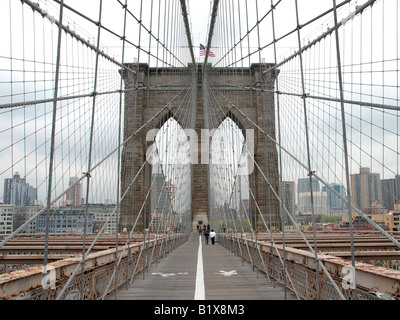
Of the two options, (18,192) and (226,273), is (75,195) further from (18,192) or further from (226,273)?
(226,273)

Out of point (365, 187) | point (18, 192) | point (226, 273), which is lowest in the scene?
point (226, 273)

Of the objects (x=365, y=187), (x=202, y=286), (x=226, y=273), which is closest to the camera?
(x=202, y=286)

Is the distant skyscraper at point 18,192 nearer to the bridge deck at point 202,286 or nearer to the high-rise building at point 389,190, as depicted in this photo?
the bridge deck at point 202,286

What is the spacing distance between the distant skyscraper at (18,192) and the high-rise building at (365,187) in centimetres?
521

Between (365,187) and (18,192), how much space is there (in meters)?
5.76

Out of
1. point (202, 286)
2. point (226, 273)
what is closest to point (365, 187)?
point (226, 273)

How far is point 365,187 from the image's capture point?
279 inches

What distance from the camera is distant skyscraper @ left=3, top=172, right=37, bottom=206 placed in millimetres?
5578

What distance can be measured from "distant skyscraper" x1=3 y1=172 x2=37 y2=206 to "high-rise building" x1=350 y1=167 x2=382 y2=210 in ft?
17.1

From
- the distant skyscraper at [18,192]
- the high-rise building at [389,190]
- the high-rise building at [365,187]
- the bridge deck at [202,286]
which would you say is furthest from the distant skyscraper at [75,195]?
the high-rise building at [389,190]

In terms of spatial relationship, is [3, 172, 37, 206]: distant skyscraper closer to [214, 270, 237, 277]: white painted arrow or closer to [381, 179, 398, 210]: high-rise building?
[214, 270, 237, 277]: white painted arrow

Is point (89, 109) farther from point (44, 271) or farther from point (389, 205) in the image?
point (44, 271)

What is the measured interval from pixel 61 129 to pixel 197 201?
20628 millimetres
